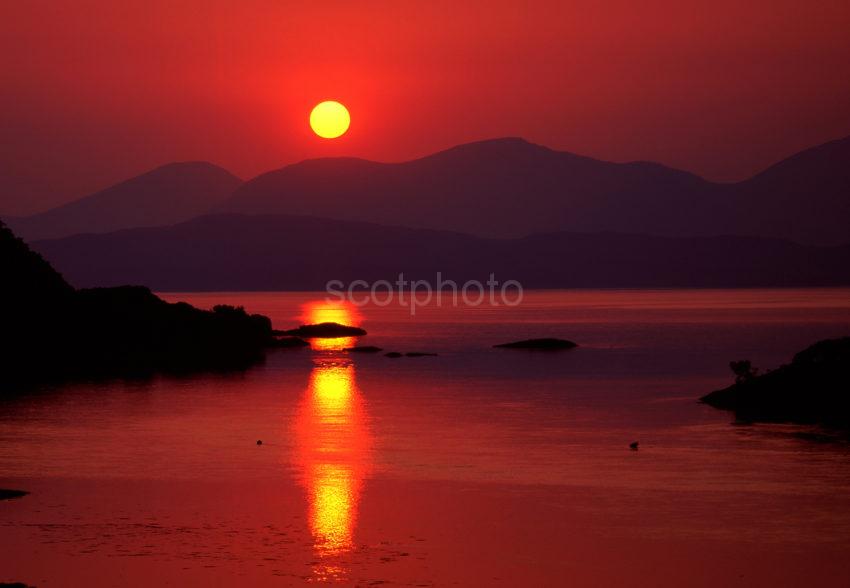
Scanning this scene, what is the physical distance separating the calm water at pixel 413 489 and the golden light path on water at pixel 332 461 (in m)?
0.13

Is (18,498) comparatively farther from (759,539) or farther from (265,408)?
(265,408)

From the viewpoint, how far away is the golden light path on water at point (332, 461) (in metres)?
28.1

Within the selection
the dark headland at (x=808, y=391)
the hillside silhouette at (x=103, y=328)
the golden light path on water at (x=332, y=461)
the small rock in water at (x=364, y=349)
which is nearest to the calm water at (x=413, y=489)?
the golden light path on water at (x=332, y=461)

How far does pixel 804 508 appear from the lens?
105 feet

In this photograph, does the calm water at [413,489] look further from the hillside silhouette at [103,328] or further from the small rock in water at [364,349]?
the small rock in water at [364,349]

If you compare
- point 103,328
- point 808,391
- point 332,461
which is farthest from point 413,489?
point 103,328

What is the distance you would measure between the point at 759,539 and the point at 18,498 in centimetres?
1991

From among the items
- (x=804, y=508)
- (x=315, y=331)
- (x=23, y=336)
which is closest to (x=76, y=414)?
(x=804, y=508)

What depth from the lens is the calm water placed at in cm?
2602

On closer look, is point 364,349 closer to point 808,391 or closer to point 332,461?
point 808,391

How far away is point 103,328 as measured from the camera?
106 meters

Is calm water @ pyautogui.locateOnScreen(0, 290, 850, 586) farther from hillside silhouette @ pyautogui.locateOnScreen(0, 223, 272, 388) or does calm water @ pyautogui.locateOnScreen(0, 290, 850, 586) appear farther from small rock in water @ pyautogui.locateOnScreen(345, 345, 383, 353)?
small rock in water @ pyautogui.locateOnScreen(345, 345, 383, 353)

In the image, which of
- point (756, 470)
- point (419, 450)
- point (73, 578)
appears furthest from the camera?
point (419, 450)

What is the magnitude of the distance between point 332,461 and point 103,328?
69.8m
